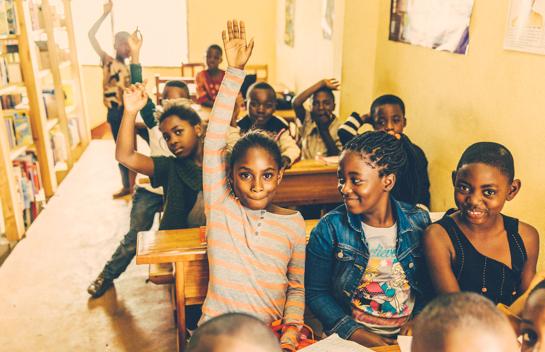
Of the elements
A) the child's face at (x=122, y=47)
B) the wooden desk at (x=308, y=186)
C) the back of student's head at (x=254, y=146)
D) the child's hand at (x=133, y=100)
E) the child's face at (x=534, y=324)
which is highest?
the child's face at (x=122, y=47)

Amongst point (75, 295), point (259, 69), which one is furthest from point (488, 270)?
point (259, 69)

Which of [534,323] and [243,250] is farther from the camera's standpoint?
[243,250]

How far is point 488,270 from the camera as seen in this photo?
4.17 feet

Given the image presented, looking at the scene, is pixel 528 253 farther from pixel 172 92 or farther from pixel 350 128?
pixel 172 92

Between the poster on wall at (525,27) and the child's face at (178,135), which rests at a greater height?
the poster on wall at (525,27)

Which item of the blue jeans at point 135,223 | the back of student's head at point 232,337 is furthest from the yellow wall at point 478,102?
the blue jeans at point 135,223

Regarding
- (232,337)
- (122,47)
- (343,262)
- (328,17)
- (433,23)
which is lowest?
(343,262)

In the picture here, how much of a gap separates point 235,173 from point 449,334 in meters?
0.79

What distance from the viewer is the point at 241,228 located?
1286 mm

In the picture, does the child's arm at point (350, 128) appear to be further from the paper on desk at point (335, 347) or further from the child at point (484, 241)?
the paper on desk at point (335, 347)

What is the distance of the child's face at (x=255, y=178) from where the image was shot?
127cm

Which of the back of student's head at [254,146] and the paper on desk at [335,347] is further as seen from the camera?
the back of student's head at [254,146]

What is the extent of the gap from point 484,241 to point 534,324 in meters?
0.55

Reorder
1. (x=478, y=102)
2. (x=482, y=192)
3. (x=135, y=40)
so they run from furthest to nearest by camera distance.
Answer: (x=135, y=40) < (x=478, y=102) < (x=482, y=192)
